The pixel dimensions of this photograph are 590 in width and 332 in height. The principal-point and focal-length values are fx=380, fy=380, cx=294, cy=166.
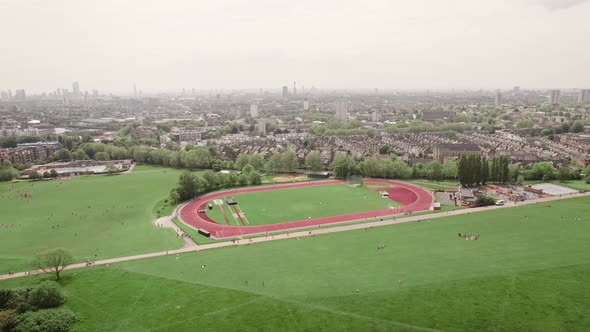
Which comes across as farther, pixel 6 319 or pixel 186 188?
pixel 186 188

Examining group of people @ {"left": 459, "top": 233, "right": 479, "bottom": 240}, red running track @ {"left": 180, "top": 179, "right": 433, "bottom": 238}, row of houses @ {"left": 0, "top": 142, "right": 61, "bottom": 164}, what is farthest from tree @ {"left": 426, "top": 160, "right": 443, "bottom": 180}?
row of houses @ {"left": 0, "top": 142, "right": 61, "bottom": 164}

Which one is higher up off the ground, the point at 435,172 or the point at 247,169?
the point at 435,172

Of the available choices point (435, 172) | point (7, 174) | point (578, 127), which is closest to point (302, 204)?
point (435, 172)

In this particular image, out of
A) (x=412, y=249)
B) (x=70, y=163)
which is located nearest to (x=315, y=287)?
(x=412, y=249)

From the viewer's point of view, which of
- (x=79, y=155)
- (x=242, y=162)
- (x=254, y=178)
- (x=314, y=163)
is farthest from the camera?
(x=79, y=155)

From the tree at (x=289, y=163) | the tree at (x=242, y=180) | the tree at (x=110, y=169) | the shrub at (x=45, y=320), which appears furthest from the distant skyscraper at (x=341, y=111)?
the shrub at (x=45, y=320)

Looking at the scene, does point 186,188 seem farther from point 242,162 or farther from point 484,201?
point 484,201

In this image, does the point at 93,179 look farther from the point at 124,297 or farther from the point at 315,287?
the point at 315,287
